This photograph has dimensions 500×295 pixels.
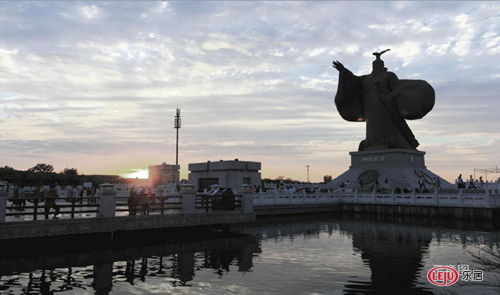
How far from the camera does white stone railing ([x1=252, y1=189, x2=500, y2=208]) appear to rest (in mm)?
31062

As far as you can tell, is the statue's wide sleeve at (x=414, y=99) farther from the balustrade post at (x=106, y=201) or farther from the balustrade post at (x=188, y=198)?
the balustrade post at (x=106, y=201)

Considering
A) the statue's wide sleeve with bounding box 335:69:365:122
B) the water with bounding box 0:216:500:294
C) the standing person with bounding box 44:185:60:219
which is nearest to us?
the water with bounding box 0:216:500:294

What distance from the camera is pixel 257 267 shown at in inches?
573

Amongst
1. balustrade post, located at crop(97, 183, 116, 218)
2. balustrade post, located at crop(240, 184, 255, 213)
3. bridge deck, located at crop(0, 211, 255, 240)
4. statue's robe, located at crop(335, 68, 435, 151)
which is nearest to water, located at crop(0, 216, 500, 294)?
bridge deck, located at crop(0, 211, 255, 240)

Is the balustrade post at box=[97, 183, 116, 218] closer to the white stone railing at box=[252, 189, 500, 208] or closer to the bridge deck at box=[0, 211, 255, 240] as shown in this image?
the bridge deck at box=[0, 211, 255, 240]

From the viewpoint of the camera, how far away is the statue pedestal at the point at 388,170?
45625 millimetres

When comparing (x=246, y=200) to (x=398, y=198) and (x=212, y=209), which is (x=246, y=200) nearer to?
(x=212, y=209)

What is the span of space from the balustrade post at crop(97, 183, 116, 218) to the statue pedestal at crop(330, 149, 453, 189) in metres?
33.7

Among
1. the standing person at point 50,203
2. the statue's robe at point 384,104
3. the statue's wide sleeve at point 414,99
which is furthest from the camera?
the statue's robe at point 384,104

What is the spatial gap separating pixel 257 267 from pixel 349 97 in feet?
140

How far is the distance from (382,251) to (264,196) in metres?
16.7

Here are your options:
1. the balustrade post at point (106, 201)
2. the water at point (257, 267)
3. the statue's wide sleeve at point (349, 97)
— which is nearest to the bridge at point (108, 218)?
the balustrade post at point (106, 201)

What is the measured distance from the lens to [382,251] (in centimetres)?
1750

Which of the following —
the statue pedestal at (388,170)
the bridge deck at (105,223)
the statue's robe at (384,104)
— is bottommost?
the bridge deck at (105,223)
